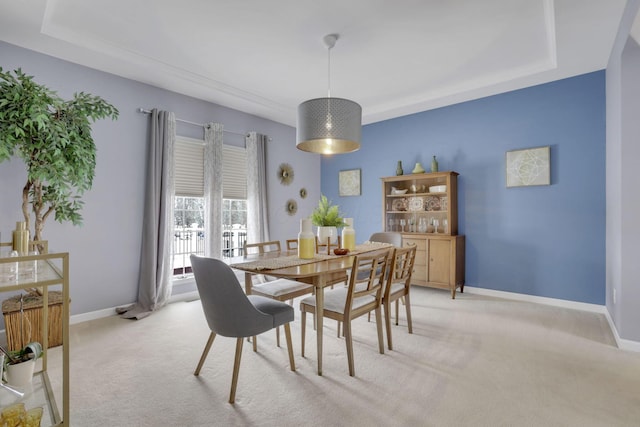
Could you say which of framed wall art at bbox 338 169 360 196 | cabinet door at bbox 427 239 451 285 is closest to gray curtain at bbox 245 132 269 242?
framed wall art at bbox 338 169 360 196

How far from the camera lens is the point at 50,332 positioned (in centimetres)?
268

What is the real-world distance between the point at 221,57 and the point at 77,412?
3199mm

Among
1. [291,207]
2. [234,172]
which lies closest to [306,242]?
[234,172]

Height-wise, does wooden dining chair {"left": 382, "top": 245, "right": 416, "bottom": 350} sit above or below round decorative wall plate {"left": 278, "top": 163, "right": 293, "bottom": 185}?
below

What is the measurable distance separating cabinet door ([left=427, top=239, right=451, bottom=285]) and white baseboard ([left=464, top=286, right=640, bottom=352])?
0.52 m

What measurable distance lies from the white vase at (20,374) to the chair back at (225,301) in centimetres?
82

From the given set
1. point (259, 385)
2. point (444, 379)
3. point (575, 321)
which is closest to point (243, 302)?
point (259, 385)

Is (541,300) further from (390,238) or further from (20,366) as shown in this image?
(20,366)

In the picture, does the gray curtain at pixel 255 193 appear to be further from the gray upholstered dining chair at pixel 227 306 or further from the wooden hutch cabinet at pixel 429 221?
the gray upholstered dining chair at pixel 227 306

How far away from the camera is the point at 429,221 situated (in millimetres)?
4734

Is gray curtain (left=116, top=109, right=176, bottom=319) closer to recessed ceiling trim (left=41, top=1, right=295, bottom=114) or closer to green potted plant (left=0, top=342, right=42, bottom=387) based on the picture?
recessed ceiling trim (left=41, top=1, right=295, bottom=114)

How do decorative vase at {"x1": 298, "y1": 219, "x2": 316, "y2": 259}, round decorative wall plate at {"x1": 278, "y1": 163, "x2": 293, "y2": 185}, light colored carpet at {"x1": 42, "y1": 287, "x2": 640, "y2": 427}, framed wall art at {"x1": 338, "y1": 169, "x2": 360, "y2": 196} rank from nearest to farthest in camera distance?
light colored carpet at {"x1": 42, "y1": 287, "x2": 640, "y2": 427} → decorative vase at {"x1": 298, "y1": 219, "x2": 316, "y2": 259} → round decorative wall plate at {"x1": 278, "y1": 163, "x2": 293, "y2": 185} → framed wall art at {"x1": 338, "y1": 169, "x2": 360, "y2": 196}

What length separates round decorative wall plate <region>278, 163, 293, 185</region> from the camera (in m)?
5.41

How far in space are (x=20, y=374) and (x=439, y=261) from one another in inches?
162
